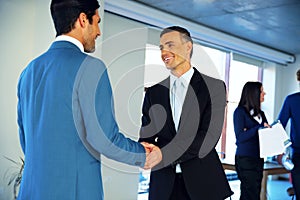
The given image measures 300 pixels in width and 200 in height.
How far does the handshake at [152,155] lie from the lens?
4.93 feet

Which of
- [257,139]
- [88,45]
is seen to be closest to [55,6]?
[88,45]

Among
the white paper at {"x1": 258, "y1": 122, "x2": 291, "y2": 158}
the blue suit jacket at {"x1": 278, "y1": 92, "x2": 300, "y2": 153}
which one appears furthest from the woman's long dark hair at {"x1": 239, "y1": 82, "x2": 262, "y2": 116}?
the blue suit jacket at {"x1": 278, "y1": 92, "x2": 300, "y2": 153}

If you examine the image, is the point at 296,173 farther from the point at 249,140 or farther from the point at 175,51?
the point at 175,51

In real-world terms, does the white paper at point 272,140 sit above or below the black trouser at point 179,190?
above

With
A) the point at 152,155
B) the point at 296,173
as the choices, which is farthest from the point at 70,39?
the point at 296,173

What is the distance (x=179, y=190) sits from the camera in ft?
5.74

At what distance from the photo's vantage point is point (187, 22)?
16.0 ft

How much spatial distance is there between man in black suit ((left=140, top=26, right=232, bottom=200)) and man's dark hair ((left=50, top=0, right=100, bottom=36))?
0.50 m

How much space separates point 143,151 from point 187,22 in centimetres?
369

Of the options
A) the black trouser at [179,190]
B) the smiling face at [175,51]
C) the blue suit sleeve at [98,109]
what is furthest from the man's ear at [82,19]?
the black trouser at [179,190]

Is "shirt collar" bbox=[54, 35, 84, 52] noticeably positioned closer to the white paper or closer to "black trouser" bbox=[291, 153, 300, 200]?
the white paper

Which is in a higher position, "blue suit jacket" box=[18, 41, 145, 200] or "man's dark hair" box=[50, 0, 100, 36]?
"man's dark hair" box=[50, 0, 100, 36]

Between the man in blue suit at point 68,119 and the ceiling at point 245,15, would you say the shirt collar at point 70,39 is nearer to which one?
the man in blue suit at point 68,119

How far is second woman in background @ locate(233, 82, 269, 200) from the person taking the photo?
11.0 feet
